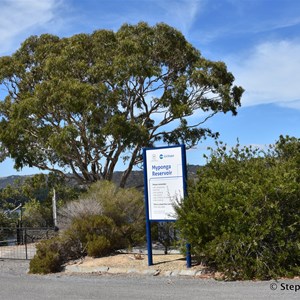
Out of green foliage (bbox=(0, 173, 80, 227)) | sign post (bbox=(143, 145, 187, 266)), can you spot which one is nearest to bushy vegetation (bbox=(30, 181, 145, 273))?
sign post (bbox=(143, 145, 187, 266))

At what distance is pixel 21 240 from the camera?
21.1 m

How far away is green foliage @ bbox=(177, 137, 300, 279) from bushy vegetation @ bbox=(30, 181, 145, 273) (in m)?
3.14

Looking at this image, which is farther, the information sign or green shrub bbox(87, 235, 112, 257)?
green shrub bbox(87, 235, 112, 257)

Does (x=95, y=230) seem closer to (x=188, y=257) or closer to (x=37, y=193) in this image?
(x=188, y=257)

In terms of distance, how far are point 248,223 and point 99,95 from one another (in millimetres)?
15061

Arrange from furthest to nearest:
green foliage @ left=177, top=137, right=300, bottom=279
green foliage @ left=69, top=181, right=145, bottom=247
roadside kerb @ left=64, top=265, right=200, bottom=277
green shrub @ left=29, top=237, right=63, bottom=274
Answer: green foliage @ left=69, top=181, right=145, bottom=247, green shrub @ left=29, top=237, right=63, bottom=274, roadside kerb @ left=64, top=265, right=200, bottom=277, green foliage @ left=177, top=137, right=300, bottom=279

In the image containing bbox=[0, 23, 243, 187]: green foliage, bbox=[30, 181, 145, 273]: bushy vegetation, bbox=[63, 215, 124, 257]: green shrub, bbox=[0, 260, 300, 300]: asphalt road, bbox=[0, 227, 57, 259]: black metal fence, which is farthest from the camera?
bbox=[0, 23, 243, 187]: green foliage

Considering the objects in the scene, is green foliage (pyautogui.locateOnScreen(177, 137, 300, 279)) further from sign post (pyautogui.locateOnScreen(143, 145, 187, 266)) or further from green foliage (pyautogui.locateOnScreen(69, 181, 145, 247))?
green foliage (pyautogui.locateOnScreen(69, 181, 145, 247))

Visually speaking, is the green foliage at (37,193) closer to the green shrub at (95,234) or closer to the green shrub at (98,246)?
the green shrub at (95,234)

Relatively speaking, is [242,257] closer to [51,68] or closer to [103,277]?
[103,277]

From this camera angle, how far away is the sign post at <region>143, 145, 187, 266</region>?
12742mm

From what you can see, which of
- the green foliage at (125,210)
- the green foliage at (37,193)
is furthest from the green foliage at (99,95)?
the green foliage at (125,210)

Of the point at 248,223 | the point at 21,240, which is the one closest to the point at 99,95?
the point at 21,240

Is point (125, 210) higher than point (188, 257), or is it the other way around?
point (125, 210)
